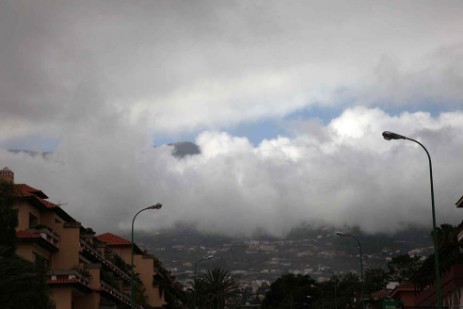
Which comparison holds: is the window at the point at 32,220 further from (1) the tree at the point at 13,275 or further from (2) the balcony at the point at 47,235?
(1) the tree at the point at 13,275

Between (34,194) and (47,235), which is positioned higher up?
(34,194)

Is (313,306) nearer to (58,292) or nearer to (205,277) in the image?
(205,277)

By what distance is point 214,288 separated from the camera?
137 metres

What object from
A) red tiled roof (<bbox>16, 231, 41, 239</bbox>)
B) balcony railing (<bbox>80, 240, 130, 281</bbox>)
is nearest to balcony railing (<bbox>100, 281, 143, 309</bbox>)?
balcony railing (<bbox>80, 240, 130, 281</bbox>)

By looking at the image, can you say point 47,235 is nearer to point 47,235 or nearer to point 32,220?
point 47,235

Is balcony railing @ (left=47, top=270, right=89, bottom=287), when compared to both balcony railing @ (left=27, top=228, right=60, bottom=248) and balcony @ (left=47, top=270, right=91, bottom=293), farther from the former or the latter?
balcony railing @ (left=27, top=228, right=60, bottom=248)

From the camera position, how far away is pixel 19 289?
43.9 metres

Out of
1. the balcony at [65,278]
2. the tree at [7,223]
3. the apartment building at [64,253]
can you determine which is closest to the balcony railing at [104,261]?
the apartment building at [64,253]

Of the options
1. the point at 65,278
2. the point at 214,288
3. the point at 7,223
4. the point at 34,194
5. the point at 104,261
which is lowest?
the point at 65,278

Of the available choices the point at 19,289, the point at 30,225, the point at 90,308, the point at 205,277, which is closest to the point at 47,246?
the point at 30,225

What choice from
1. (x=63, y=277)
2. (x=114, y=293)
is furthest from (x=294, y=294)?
(x=63, y=277)

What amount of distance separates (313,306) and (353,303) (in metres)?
23.0

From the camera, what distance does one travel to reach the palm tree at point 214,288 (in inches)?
5364

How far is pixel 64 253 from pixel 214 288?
68.7m
